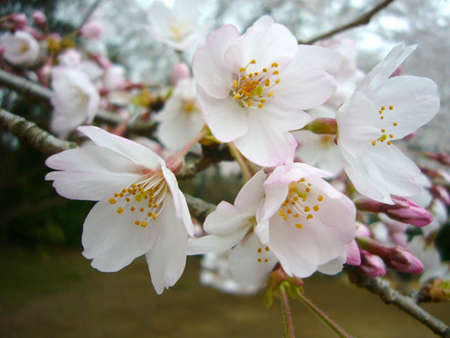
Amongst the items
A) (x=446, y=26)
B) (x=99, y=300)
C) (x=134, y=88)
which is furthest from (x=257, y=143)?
(x=99, y=300)

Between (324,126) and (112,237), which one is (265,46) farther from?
(112,237)

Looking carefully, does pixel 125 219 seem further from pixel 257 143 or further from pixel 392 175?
pixel 392 175

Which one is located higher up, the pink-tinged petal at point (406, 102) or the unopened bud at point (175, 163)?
the pink-tinged petal at point (406, 102)

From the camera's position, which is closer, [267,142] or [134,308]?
[267,142]

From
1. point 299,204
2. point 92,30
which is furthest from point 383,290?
point 92,30

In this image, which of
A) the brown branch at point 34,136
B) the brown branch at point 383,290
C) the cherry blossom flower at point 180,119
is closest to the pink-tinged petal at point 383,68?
the brown branch at point 383,290

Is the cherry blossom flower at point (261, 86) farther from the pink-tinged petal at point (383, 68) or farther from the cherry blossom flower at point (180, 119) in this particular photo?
the cherry blossom flower at point (180, 119)
